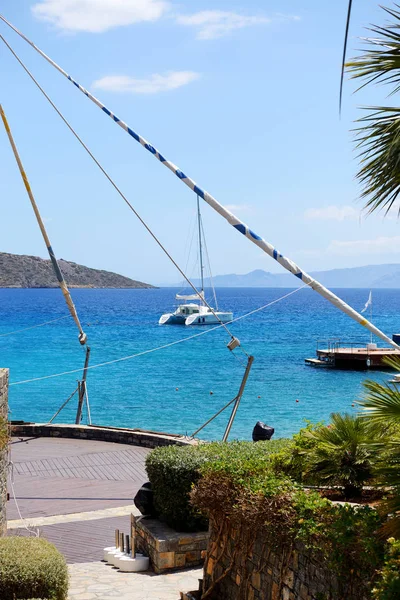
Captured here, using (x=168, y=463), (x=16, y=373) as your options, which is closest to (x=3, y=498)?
(x=168, y=463)

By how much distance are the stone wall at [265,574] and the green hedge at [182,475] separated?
4.07ft

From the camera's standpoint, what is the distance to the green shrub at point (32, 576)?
806cm

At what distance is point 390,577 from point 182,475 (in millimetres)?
5193

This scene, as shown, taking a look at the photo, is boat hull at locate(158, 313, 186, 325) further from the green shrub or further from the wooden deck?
the green shrub

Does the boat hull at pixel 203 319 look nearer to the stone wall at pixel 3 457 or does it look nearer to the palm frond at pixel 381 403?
the stone wall at pixel 3 457

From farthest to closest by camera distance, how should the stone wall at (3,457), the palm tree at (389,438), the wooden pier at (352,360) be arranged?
the wooden pier at (352,360), the stone wall at (3,457), the palm tree at (389,438)

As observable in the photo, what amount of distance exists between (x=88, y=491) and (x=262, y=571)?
7.72m

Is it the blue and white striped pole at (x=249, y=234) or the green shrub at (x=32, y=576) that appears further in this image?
the blue and white striped pole at (x=249, y=234)

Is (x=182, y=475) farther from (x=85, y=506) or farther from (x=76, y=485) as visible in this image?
(x=76, y=485)

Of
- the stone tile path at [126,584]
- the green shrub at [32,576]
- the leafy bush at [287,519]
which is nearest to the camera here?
the leafy bush at [287,519]

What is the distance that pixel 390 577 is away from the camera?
4844 mm

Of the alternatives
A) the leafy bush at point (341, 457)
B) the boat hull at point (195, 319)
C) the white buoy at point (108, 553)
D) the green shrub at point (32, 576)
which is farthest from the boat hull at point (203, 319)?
the leafy bush at point (341, 457)

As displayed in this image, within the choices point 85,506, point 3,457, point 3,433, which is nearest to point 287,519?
point 3,433

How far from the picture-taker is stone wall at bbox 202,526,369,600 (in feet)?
19.4
